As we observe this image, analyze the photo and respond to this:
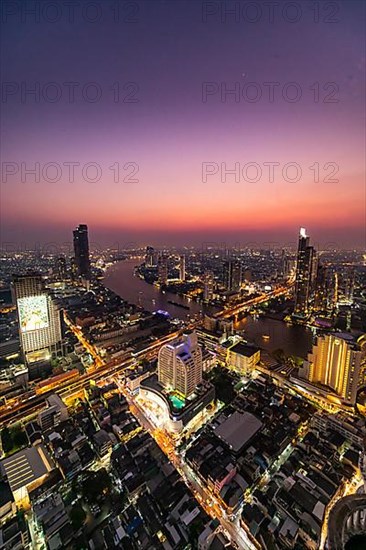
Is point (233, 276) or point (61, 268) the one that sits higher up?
point (61, 268)

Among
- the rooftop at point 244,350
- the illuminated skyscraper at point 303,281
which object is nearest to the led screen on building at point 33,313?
the rooftop at point 244,350

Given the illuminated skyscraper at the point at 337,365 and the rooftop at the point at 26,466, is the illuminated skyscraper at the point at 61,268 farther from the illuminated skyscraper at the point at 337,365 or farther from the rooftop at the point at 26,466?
the illuminated skyscraper at the point at 337,365

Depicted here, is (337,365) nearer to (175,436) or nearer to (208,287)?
(175,436)

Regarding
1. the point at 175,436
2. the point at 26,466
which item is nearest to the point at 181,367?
the point at 175,436

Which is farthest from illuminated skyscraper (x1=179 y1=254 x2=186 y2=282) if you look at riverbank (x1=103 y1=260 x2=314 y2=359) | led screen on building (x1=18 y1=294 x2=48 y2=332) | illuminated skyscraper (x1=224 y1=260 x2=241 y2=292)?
led screen on building (x1=18 y1=294 x2=48 y2=332)

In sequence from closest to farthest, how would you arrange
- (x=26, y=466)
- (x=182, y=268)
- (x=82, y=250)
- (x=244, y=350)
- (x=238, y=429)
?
(x=26, y=466), (x=238, y=429), (x=244, y=350), (x=182, y=268), (x=82, y=250)

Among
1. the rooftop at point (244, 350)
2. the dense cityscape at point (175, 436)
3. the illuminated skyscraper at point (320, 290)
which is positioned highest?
the illuminated skyscraper at point (320, 290)

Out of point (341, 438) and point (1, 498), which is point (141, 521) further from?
point (341, 438)
